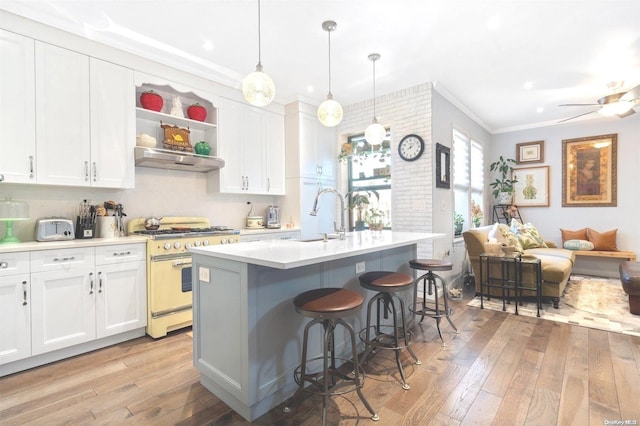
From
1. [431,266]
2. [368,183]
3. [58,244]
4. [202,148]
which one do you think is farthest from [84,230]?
[368,183]

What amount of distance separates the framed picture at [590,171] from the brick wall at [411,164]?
365 centimetres

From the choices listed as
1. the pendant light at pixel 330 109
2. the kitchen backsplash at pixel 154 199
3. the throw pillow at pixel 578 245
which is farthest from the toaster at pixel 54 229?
the throw pillow at pixel 578 245

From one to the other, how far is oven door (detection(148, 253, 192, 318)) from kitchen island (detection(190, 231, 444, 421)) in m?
1.09

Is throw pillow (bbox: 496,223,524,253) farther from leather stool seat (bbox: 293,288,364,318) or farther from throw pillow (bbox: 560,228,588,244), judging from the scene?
leather stool seat (bbox: 293,288,364,318)

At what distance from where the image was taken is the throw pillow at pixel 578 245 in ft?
17.7

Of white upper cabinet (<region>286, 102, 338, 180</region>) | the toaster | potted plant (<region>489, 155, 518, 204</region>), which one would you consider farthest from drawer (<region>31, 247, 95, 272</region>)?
potted plant (<region>489, 155, 518, 204</region>)

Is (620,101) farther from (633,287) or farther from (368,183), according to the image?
(368,183)

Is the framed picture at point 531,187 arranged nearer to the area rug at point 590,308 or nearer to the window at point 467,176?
the window at point 467,176

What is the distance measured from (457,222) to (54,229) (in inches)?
206

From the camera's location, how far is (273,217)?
15.5 ft

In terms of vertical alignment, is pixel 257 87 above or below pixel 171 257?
above

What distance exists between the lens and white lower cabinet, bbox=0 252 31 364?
2271 mm

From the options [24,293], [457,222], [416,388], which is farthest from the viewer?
→ [457,222]

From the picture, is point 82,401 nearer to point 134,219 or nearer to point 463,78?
point 134,219
